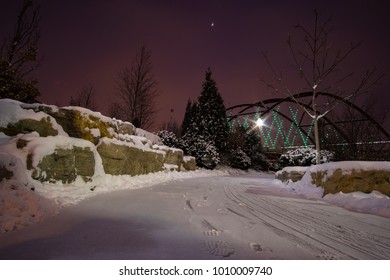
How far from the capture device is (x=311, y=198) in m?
6.08

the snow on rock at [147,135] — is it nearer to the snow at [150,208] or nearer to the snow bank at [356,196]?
the snow at [150,208]

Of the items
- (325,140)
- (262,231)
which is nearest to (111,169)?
(262,231)

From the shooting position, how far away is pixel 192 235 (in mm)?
2576

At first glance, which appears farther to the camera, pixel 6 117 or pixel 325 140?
pixel 325 140

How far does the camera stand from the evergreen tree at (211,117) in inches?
947

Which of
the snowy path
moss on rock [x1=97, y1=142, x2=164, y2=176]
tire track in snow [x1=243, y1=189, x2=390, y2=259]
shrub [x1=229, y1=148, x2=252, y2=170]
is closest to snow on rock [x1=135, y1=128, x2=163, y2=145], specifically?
moss on rock [x1=97, y1=142, x2=164, y2=176]

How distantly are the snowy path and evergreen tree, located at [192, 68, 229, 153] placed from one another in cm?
1946

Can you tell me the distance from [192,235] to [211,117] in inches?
881

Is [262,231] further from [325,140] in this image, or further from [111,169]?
[325,140]

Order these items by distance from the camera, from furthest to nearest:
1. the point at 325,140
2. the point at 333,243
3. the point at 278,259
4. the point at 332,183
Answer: the point at 325,140 < the point at 332,183 < the point at 333,243 < the point at 278,259

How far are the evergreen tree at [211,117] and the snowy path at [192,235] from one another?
19463mm

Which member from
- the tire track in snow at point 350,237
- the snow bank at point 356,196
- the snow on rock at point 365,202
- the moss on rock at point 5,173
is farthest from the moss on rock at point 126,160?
the snow on rock at point 365,202

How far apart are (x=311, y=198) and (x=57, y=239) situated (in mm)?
5872

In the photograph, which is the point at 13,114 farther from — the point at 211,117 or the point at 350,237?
the point at 211,117
